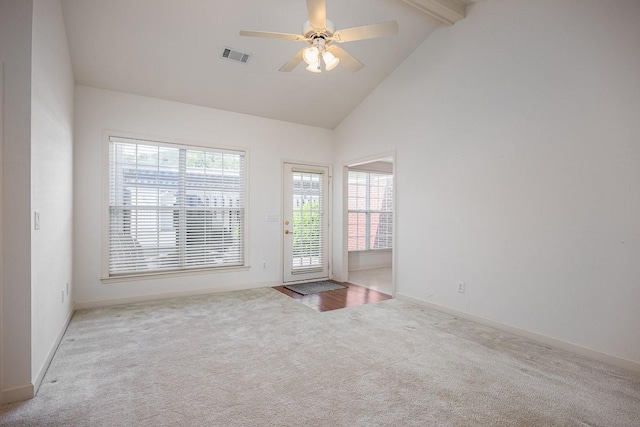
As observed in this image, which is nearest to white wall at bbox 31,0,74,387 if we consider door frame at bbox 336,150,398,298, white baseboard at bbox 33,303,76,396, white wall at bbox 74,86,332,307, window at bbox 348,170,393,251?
white baseboard at bbox 33,303,76,396

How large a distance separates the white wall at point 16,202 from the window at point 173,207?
7.35 feet

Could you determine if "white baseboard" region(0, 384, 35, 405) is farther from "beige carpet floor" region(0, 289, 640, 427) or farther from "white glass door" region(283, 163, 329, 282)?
"white glass door" region(283, 163, 329, 282)

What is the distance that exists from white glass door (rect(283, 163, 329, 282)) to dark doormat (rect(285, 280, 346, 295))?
0.90ft

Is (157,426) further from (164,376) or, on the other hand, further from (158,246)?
(158,246)

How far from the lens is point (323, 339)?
316cm

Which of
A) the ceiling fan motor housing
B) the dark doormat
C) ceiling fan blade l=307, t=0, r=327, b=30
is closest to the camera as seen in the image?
ceiling fan blade l=307, t=0, r=327, b=30

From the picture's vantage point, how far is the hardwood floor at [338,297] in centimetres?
435

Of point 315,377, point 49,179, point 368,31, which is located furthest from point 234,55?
point 315,377

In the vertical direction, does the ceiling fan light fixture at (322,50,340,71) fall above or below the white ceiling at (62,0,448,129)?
below

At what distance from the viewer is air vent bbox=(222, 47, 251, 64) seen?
3.91 meters

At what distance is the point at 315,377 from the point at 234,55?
3.66m

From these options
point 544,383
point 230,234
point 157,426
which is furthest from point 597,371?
point 230,234

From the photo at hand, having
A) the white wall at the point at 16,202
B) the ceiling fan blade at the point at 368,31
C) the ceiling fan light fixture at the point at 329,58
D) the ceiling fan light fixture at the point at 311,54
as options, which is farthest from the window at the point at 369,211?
the white wall at the point at 16,202

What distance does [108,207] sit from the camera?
4.20 m
